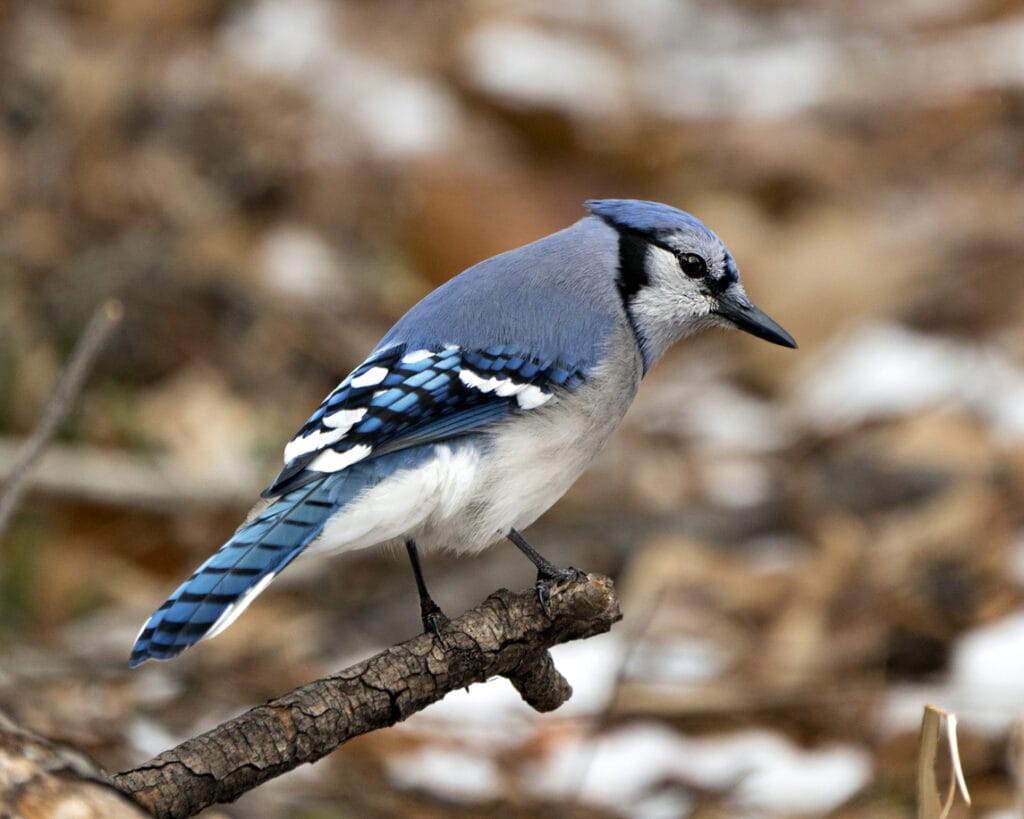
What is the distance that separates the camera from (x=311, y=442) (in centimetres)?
139

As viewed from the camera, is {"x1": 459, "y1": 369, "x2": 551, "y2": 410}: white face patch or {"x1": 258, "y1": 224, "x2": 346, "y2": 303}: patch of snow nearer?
{"x1": 459, "y1": 369, "x2": 551, "y2": 410}: white face patch

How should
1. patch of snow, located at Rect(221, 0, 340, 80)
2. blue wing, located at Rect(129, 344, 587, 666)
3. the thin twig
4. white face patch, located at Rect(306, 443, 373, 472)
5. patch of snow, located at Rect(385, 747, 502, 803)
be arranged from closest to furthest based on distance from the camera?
blue wing, located at Rect(129, 344, 587, 666) → white face patch, located at Rect(306, 443, 373, 472) → the thin twig → patch of snow, located at Rect(385, 747, 502, 803) → patch of snow, located at Rect(221, 0, 340, 80)

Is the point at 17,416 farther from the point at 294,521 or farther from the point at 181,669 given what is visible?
the point at 294,521

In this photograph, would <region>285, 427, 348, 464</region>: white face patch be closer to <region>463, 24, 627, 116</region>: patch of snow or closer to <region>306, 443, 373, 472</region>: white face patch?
<region>306, 443, 373, 472</region>: white face patch

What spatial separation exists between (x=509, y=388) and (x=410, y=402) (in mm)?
145

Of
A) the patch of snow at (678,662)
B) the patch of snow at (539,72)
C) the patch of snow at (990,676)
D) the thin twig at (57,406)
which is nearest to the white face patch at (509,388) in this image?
the thin twig at (57,406)

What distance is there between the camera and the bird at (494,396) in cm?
138

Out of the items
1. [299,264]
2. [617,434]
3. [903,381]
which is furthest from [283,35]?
[903,381]

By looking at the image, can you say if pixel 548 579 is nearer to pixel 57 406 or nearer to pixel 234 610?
pixel 234 610

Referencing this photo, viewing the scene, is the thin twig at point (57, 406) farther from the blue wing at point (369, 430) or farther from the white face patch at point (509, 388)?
the white face patch at point (509, 388)

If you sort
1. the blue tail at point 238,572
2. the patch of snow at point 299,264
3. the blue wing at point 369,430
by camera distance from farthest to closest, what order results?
the patch of snow at point 299,264
the blue wing at point 369,430
the blue tail at point 238,572

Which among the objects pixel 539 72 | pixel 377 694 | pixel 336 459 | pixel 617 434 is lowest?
pixel 377 694

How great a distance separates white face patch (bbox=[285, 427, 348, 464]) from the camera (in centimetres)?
138

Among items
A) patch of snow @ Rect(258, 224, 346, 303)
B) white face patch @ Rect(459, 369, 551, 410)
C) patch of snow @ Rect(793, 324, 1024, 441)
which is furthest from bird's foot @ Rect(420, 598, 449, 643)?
patch of snow @ Rect(258, 224, 346, 303)
